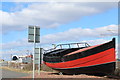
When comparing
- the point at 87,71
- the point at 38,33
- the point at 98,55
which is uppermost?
the point at 38,33

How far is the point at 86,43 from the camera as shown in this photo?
2112 cm

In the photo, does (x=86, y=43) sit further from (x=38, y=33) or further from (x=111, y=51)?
(x=38, y=33)

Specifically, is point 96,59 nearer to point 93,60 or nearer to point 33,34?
point 93,60

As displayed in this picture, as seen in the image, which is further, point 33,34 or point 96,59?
point 96,59

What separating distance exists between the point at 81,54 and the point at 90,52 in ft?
2.67

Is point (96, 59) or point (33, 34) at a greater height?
point (33, 34)

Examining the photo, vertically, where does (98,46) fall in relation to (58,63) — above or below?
above

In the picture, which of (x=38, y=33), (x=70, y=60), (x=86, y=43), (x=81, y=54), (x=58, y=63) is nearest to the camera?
(x=38, y=33)

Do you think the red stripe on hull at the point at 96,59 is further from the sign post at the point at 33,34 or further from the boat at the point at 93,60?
the sign post at the point at 33,34

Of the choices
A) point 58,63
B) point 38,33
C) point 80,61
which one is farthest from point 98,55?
point 38,33

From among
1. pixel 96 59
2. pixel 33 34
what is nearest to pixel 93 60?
pixel 96 59

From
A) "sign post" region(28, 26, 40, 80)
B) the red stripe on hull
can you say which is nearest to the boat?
the red stripe on hull

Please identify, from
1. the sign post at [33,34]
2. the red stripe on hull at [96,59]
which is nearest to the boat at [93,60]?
the red stripe on hull at [96,59]

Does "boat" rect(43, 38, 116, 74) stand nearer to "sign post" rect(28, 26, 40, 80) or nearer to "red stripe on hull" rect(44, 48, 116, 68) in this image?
"red stripe on hull" rect(44, 48, 116, 68)
